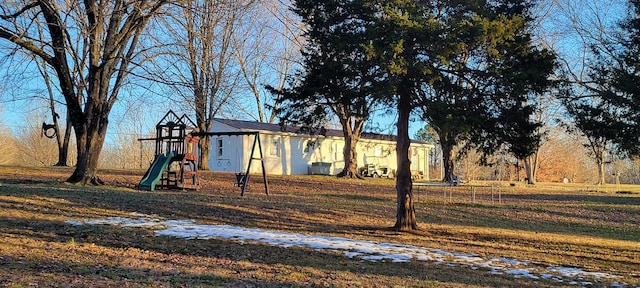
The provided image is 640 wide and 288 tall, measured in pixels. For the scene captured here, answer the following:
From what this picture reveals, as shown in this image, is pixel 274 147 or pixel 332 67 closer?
pixel 332 67

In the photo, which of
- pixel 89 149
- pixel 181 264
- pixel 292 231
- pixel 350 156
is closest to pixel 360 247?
pixel 292 231

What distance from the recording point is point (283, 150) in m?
33.2

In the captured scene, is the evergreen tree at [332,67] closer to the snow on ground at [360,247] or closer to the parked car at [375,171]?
the snow on ground at [360,247]

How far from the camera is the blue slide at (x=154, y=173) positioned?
1750 cm

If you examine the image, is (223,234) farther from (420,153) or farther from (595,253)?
(420,153)

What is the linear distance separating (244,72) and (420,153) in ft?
48.2

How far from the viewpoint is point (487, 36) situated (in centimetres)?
962

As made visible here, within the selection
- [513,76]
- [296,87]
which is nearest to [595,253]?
[513,76]

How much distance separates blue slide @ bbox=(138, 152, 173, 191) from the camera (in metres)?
17.5

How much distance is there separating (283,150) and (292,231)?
71.1 ft

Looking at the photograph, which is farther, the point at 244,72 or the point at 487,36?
the point at 244,72

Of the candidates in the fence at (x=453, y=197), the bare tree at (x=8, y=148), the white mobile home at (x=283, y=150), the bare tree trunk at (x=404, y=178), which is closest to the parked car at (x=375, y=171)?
the white mobile home at (x=283, y=150)

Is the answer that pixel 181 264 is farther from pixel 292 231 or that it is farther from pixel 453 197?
pixel 453 197

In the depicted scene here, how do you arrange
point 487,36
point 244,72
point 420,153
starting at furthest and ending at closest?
1. point 420,153
2. point 244,72
3. point 487,36
